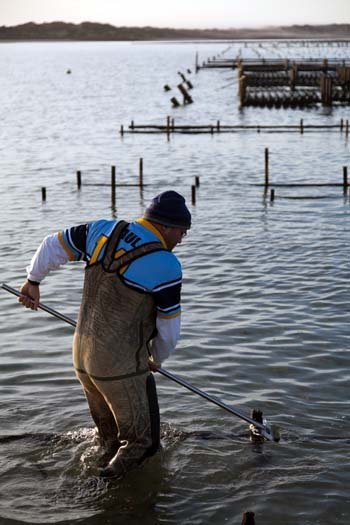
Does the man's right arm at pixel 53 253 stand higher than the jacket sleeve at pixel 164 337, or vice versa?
the man's right arm at pixel 53 253

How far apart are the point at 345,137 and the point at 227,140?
20.6 feet

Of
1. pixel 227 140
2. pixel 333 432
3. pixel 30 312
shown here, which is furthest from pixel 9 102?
pixel 333 432

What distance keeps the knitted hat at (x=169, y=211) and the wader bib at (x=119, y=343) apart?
213 mm

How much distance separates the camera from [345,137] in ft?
144

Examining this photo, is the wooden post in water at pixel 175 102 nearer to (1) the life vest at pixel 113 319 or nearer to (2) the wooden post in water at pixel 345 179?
(2) the wooden post in water at pixel 345 179

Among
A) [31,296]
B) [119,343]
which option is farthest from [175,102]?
[119,343]

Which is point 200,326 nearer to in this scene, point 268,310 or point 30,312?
point 268,310

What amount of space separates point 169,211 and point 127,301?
2.45 feet

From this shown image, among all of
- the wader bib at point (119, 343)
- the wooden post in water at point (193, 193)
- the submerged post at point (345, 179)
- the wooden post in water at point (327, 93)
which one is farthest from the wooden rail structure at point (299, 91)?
→ the wader bib at point (119, 343)

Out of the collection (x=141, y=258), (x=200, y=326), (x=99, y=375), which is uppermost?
(x=141, y=258)

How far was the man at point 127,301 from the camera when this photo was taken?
6211 millimetres

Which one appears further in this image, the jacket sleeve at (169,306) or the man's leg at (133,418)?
the man's leg at (133,418)

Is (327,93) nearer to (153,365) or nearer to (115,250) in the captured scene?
(153,365)

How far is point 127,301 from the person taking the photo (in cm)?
630
